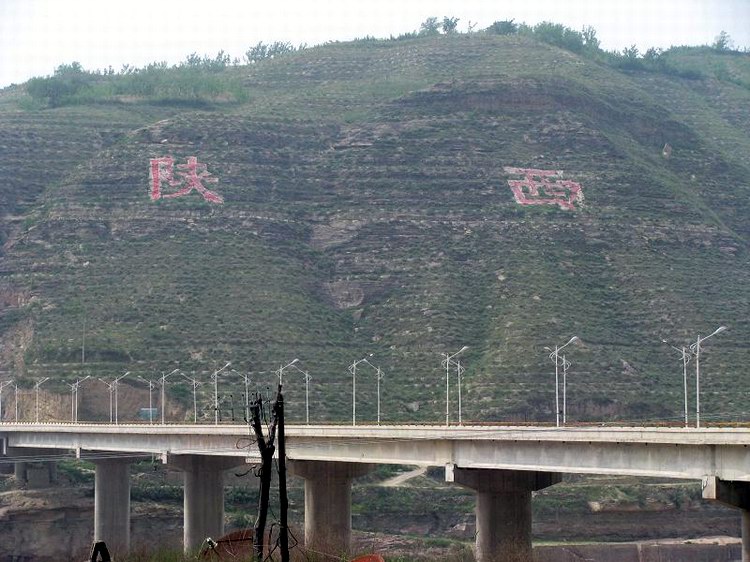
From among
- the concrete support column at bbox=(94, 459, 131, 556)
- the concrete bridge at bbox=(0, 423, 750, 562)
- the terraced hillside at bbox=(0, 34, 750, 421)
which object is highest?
the terraced hillside at bbox=(0, 34, 750, 421)

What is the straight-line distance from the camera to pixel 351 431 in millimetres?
86062

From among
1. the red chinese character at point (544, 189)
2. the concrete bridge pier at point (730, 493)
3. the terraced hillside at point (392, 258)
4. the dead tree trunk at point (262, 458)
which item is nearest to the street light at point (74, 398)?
the terraced hillside at point (392, 258)

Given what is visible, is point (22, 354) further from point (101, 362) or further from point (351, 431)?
point (351, 431)

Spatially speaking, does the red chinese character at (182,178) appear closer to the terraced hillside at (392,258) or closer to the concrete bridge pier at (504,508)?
the terraced hillside at (392,258)

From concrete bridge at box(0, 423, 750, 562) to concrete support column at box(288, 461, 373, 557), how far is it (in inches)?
2.1

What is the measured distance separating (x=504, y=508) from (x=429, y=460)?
163 inches

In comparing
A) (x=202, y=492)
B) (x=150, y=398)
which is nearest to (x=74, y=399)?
(x=150, y=398)

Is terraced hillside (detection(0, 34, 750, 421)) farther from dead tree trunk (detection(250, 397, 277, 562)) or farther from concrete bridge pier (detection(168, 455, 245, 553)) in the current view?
dead tree trunk (detection(250, 397, 277, 562))

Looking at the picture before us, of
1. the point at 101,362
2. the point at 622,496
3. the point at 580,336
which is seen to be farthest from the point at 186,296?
the point at 622,496

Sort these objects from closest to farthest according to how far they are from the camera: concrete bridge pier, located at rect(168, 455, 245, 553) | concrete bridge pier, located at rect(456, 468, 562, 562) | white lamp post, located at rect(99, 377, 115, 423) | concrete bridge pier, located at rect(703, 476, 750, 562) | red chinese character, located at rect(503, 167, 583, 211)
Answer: concrete bridge pier, located at rect(703, 476, 750, 562) < concrete bridge pier, located at rect(456, 468, 562, 562) < concrete bridge pier, located at rect(168, 455, 245, 553) < white lamp post, located at rect(99, 377, 115, 423) < red chinese character, located at rect(503, 167, 583, 211)

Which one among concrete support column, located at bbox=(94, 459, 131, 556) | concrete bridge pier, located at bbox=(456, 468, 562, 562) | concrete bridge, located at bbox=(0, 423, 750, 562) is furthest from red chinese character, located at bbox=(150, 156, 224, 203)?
concrete bridge pier, located at bbox=(456, 468, 562, 562)

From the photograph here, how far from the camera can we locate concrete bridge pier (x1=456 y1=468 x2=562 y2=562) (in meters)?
79.3

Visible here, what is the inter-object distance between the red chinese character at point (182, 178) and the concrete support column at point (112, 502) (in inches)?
2404

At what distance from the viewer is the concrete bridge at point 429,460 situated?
62844mm
